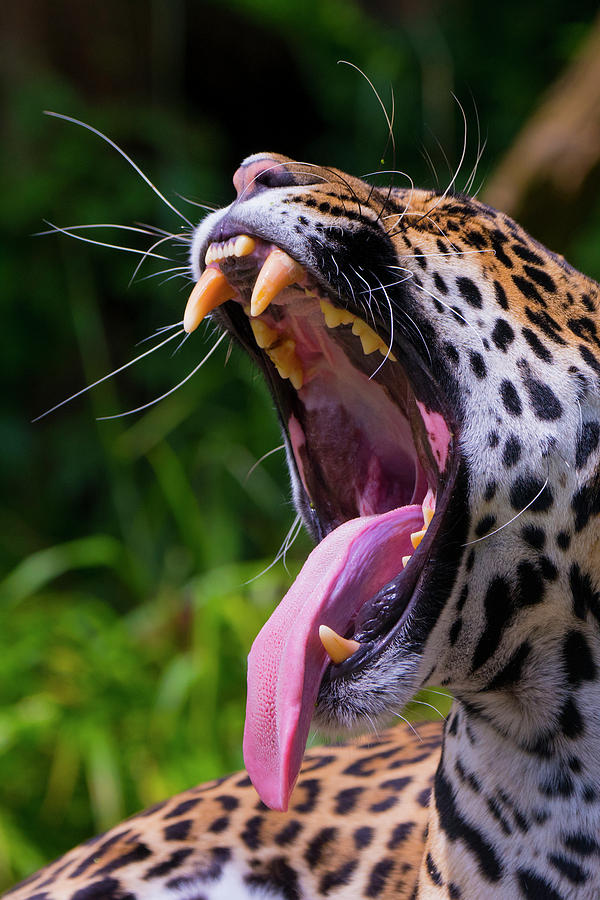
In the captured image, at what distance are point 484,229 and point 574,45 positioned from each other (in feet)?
15.3

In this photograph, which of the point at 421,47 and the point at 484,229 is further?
the point at 421,47

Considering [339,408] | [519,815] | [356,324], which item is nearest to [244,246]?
[356,324]

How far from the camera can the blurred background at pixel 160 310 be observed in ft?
10.8

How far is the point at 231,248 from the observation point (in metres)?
1.56

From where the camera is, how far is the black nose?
1.57 m

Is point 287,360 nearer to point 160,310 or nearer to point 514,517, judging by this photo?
point 514,517

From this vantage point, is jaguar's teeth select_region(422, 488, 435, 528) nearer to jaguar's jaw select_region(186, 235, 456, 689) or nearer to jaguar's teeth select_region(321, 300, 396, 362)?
jaguar's jaw select_region(186, 235, 456, 689)

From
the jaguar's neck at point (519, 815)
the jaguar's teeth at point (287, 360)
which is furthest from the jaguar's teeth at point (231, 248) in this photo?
the jaguar's neck at point (519, 815)

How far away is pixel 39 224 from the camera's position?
582 cm

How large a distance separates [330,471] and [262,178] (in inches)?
21.6

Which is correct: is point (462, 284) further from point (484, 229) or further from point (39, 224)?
point (39, 224)

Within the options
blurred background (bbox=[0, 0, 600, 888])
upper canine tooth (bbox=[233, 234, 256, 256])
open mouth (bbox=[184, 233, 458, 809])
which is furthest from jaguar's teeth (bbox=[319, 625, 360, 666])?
blurred background (bbox=[0, 0, 600, 888])

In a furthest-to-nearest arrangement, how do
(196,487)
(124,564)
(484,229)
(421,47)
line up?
(421,47)
(196,487)
(124,564)
(484,229)

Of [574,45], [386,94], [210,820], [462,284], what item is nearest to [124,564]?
[210,820]
